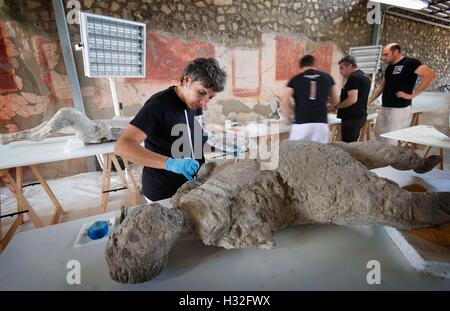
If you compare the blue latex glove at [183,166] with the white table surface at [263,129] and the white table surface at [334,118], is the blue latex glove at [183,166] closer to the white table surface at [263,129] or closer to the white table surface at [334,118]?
the white table surface at [263,129]

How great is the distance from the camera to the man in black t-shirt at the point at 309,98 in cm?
265

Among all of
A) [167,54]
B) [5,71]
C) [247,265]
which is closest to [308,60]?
[167,54]

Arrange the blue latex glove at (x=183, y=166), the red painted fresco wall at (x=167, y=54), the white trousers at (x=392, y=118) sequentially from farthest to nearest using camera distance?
the red painted fresco wall at (x=167, y=54) < the white trousers at (x=392, y=118) < the blue latex glove at (x=183, y=166)

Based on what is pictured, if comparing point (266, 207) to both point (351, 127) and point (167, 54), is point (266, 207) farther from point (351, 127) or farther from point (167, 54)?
point (167, 54)

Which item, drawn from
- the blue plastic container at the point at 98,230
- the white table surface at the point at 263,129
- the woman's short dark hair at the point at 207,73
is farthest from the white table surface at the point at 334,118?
the blue plastic container at the point at 98,230

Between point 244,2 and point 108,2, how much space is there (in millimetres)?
2150

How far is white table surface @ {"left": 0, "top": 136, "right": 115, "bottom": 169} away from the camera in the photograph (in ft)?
7.08

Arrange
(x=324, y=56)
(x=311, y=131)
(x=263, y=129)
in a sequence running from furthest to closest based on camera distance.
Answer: (x=324, y=56) → (x=263, y=129) → (x=311, y=131)

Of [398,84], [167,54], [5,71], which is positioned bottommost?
[398,84]

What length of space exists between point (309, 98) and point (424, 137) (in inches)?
49.8

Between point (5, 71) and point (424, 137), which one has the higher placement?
point (5, 71)

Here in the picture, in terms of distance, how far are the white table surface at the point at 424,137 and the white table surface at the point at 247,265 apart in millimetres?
1837

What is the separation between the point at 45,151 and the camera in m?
2.42

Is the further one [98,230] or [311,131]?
[311,131]
